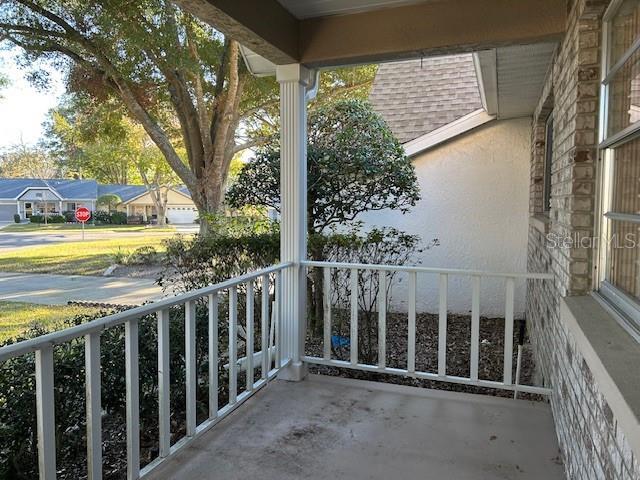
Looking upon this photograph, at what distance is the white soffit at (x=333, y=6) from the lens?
112 inches

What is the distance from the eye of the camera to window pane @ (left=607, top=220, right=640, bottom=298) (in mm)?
1579

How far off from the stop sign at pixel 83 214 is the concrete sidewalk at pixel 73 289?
781 mm

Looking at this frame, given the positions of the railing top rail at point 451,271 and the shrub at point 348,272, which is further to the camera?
the shrub at point 348,272

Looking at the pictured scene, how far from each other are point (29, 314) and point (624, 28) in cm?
444

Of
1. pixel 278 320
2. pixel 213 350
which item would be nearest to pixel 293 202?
pixel 278 320

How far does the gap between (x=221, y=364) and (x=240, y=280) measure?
984 mm

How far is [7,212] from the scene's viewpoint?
3.85 meters

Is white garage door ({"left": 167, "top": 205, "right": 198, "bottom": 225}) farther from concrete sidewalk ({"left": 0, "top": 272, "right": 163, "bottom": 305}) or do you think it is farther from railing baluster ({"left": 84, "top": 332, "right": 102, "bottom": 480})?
railing baluster ({"left": 84, "top": 332, "right": 102, "bottom": 480})

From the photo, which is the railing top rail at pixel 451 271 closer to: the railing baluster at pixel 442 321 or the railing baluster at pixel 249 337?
the railing baluster at pixel 442 321

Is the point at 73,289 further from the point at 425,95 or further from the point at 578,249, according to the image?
the point at 425,95

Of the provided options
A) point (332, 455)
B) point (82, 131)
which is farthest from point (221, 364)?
point (82, 131)

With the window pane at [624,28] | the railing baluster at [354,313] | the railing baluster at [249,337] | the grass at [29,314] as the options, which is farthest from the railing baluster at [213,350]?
the window pane at [624,28]

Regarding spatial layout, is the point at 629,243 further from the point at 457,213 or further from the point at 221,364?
the point at 457,213

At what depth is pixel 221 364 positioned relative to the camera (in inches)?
138
